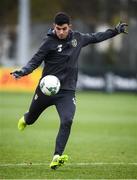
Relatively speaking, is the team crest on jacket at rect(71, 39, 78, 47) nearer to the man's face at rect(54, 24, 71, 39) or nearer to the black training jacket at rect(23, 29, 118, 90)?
the black training jacket at rect(23, 29, 118, 90)

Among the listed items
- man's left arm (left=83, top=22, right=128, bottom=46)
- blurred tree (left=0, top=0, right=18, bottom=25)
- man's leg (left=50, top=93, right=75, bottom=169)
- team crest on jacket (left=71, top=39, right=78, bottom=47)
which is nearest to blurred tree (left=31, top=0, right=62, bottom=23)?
blurred tree (left=0, top=0, right=18, bottom=25)

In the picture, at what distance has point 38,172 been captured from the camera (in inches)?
517

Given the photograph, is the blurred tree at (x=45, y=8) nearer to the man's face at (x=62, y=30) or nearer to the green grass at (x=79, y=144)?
the green grass at (x=79, y=144)

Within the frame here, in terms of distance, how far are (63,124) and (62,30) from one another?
153cm

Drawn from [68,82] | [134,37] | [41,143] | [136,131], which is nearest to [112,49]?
[134,37]

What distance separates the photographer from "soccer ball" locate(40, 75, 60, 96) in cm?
1362

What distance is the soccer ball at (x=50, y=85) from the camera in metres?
13.6

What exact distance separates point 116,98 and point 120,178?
25.7 metres

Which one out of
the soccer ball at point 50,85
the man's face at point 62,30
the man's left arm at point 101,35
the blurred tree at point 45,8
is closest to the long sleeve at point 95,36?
the man's left arm at point 101,35

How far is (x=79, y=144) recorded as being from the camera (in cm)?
1844

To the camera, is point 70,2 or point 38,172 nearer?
point 38,172

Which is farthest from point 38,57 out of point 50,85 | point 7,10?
point 7,10

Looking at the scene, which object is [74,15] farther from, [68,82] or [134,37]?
[68,82]

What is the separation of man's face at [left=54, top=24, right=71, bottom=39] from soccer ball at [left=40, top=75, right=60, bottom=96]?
69cm
